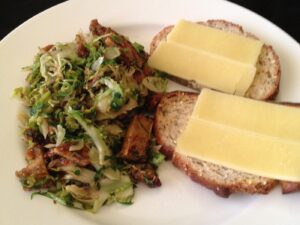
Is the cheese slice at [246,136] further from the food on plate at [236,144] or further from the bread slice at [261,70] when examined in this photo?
the bread slice at [261,70]

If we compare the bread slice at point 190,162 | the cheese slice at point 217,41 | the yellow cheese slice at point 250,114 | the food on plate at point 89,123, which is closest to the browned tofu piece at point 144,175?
the food on plate at point 89,123

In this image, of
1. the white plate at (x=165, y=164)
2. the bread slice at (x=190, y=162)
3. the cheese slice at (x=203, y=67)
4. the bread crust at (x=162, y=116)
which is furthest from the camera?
the cheese slice at (x=203, y=67)

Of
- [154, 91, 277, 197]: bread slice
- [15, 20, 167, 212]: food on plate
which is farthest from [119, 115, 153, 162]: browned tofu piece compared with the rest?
[154, 91, 277, 197]: bread slice

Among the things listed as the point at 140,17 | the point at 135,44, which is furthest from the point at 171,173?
the point at 140,17

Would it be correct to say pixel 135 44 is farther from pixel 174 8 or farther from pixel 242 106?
pixel 242 106

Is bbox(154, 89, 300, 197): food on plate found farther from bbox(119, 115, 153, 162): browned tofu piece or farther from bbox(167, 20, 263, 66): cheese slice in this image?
bbox(167, 20, 263, 66): cheese slice

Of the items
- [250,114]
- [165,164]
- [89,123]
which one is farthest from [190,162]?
[89,123]
